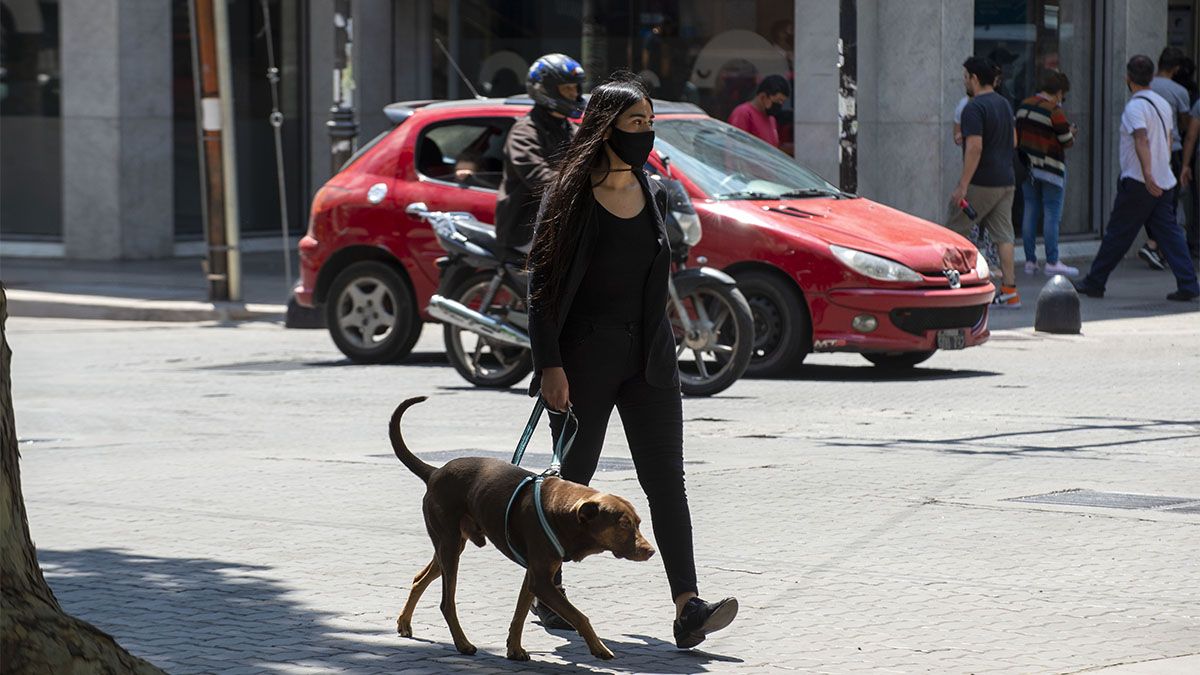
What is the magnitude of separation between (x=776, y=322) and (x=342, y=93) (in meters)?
6.84

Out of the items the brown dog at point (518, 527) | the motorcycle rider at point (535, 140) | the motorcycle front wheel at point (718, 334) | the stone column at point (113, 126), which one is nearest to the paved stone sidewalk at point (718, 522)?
the brown dog at point (518, 527)

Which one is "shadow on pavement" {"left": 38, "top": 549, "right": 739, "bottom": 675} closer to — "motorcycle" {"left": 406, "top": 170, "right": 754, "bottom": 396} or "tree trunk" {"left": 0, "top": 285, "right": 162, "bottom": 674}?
"tree trunk" {"left": 0, "top": 285, "right": 162, "bottom": 674}

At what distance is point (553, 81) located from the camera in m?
12.3

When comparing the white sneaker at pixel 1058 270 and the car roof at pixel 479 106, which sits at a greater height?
the car roof at pixel 479 106

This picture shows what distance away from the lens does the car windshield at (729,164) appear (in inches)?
543

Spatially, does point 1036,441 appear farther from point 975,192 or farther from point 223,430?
point 975,192

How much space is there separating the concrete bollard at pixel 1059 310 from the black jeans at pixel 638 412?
33.0ft

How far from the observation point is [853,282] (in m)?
13.1

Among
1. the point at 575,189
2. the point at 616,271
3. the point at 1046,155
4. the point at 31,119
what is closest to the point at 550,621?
the point at 616,271

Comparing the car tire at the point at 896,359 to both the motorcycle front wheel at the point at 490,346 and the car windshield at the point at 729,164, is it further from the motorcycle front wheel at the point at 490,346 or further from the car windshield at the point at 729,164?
the motorcycle front wheel at the point at 490,346

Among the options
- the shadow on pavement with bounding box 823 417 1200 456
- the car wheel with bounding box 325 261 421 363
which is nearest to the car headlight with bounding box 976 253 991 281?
the shadow on pavement with bounding box 823 417 1200 456

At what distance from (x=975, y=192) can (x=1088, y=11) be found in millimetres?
6423

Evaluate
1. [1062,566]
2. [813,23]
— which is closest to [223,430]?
[1062,566]

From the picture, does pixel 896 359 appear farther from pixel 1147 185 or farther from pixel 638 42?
pixel 638 42
